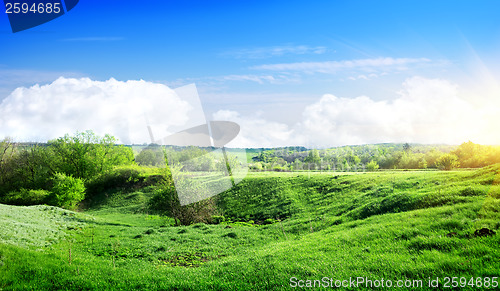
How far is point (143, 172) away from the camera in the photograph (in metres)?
67.1

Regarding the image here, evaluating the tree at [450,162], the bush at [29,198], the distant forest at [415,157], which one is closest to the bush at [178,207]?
the bush at [29,198]

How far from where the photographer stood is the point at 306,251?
1362 cm

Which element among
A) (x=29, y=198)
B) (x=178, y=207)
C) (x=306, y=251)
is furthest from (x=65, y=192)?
(x=306, y=251)

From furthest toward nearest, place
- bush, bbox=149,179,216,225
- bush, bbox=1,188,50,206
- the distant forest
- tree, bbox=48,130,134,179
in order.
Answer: tree, bbox=48,130,134,179 → bush, bbox=1,188,50,206 → the distant forest → bush, bbox=149,179,216,225

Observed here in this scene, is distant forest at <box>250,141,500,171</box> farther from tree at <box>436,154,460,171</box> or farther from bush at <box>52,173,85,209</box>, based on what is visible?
bush at <box>52,173,85,209</box>

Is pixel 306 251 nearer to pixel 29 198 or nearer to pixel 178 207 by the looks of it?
pixel 178 207

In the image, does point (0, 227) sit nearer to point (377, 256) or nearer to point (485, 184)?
point (377, 256)

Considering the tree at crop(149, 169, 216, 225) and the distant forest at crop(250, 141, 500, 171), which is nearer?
the tree at crop(149, 169, 216, 225)

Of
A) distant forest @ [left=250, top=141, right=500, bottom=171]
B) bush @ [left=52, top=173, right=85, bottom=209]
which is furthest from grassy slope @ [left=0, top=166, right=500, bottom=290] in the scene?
bush @ [left=52, top=173, right=85, bottom=209]

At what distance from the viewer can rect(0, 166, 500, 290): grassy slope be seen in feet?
31.4

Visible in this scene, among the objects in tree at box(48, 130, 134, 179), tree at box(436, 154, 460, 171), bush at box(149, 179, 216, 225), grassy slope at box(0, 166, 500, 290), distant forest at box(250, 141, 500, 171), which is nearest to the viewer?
grassy slope at box(0, 166, 500, 290)

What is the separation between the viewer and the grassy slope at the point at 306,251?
959 cm

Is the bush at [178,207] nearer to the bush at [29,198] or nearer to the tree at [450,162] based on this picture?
the bush at [29,198]

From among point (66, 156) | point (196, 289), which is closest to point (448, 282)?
point (196, 289)
